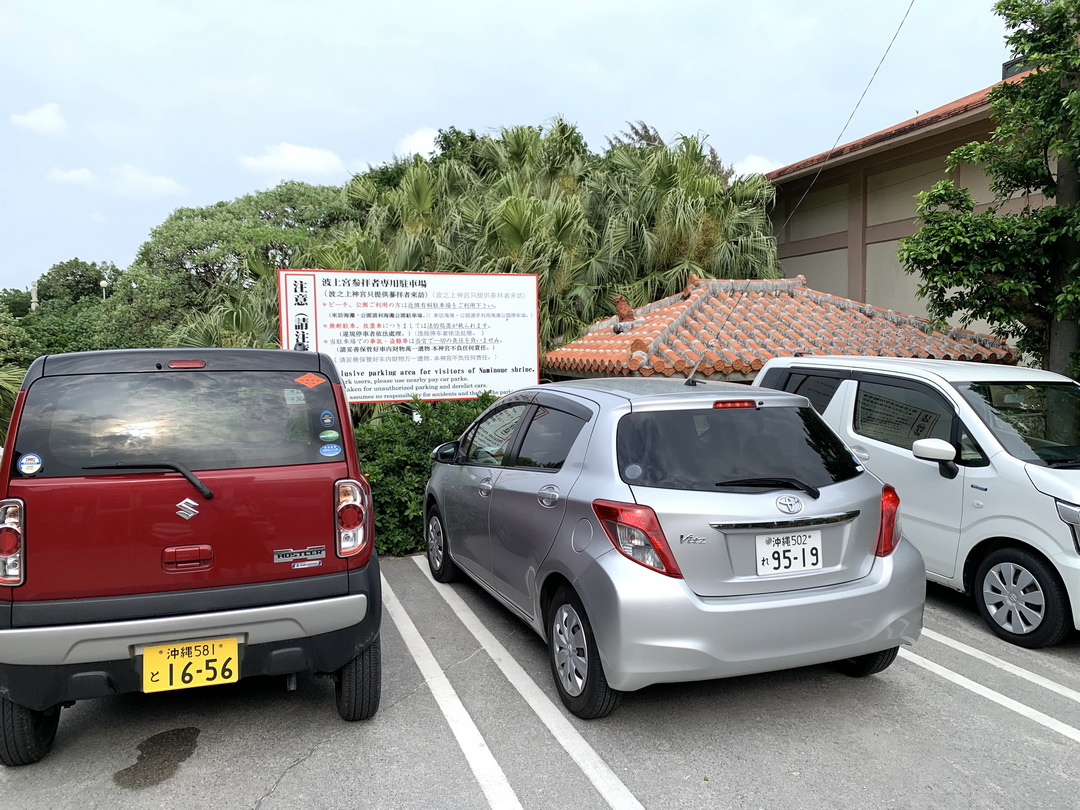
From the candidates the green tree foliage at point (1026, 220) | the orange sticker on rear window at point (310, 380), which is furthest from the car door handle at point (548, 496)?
the green tree foliage at point (1026, 220)

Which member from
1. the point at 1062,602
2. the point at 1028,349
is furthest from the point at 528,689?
the point at 1028,349

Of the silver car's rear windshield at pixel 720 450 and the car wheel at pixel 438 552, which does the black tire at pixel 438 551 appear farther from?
the silver car's rear windshield at pixel 720 450

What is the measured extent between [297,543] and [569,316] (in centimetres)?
947

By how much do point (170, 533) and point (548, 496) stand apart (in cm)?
174

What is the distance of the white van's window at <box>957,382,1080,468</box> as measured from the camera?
188 inches

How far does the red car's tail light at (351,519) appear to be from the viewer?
3.17 meters

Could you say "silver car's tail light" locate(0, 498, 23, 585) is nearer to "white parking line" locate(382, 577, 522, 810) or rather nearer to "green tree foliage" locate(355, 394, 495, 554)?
"white parking line" locate(382, 577, 522, 810)

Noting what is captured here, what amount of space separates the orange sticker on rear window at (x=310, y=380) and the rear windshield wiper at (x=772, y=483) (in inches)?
73.1

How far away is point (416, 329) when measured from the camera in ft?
26.3

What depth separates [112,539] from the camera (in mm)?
2896

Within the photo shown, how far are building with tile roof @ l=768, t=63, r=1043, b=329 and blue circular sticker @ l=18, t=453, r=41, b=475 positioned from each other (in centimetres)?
1215

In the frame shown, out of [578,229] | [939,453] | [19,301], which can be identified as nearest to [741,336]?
[578,229]

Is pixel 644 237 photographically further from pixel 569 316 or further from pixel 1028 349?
pixel 1028 349

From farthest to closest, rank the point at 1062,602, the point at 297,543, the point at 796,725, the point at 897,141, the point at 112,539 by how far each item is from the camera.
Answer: the point at 897,141 → the point at 1062,602 → the point at 796,725 → the point at 297,543 → the point at 112,539
